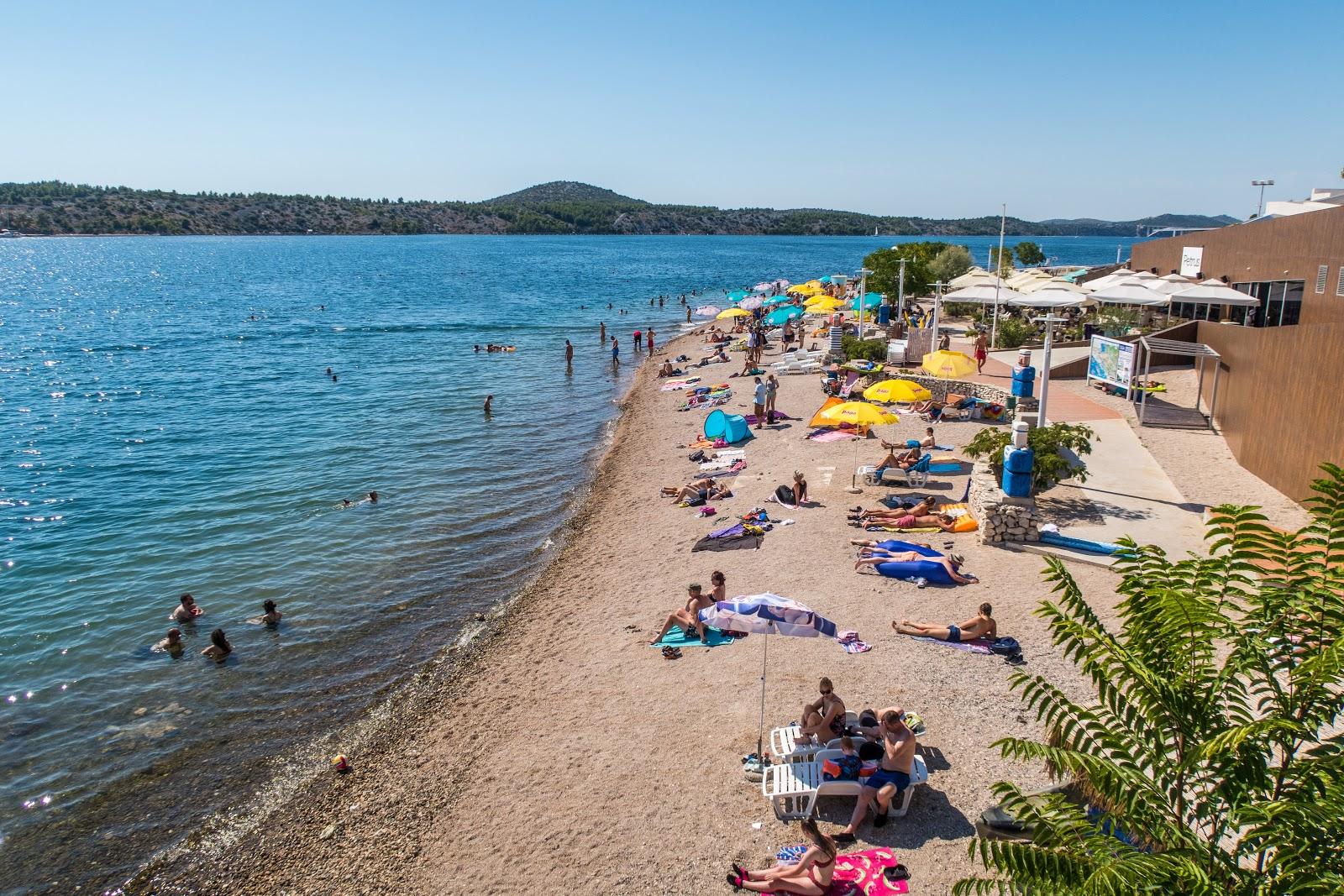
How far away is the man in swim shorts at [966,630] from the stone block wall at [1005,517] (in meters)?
2.90

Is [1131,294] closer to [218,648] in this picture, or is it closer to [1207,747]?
[1207,747]

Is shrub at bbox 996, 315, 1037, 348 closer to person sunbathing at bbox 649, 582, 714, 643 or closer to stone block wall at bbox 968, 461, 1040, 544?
stone block wall at bbox 968, 461, 1040, 544

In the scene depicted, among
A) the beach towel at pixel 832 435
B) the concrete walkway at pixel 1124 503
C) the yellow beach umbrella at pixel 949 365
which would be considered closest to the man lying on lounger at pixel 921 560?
the concrete walkway at pixel 1124 503

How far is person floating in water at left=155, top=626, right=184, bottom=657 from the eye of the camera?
13922mm

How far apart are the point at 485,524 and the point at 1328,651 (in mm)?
17212

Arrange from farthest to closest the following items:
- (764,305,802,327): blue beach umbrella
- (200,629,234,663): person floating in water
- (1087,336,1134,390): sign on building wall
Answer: (764,305,802,327): blue beach umbrella → (1087,336,1134,390): sign on building wall → (200,629,234,663): person floating in water

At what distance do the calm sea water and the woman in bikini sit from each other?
6821 mm

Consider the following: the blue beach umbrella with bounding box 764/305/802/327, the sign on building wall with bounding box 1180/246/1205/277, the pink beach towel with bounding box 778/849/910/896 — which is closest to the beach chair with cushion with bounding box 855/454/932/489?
the pink beach towel with bounding box 778/849/910/896

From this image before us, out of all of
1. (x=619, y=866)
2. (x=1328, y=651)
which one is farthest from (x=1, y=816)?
(x=1328, y=651)

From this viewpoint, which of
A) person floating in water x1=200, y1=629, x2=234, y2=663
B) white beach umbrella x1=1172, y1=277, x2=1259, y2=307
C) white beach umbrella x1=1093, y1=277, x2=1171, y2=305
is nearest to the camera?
person floating in water x1=200, y1=629, x2=234, y2=663

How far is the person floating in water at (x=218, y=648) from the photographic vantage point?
1360 cm

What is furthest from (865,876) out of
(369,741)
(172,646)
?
(172,646)

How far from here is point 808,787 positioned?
8.50 metres

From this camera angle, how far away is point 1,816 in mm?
10266
